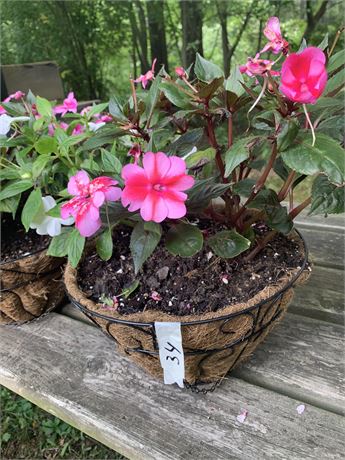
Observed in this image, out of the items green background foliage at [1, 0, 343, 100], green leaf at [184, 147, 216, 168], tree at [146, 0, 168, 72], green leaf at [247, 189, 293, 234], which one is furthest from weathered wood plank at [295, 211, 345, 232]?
tree at [146, 0, 168, 72]

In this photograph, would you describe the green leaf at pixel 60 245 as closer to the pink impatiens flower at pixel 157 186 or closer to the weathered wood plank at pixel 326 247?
the pink impatiens flower at pixel 157 186

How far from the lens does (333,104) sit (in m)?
0.48

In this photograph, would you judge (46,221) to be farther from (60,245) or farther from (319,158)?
(319,158)

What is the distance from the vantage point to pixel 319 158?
0.44m

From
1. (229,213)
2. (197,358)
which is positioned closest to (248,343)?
(197,358)

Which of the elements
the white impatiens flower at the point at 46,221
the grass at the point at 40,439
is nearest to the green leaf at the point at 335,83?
the white impatiens flower at the point at 46,221

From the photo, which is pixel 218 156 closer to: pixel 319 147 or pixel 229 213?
pixel 229 213

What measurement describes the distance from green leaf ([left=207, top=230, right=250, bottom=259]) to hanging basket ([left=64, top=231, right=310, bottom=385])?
2.5 inches

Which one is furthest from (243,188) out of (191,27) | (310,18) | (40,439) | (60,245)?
(310,18)

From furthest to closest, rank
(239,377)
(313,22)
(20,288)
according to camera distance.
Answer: (313,22)
(20,288)
(239,377)

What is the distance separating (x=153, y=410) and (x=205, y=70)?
0.49m

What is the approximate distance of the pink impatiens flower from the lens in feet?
1.54

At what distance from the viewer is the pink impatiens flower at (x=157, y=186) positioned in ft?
1.54

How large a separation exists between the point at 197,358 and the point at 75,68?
2595mm
